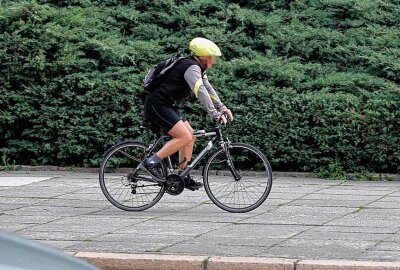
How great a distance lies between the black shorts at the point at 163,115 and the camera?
420 inches

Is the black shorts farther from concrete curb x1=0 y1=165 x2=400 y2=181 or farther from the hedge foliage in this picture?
the hedge foliage

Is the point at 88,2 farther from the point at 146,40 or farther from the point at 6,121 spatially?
the point at 6,121

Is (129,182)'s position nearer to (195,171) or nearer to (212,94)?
(212,94)

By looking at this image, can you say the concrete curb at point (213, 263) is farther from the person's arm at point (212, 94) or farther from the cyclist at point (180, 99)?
the person's arm at point (212, 94)

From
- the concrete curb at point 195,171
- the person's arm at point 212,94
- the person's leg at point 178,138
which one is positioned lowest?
the concrete curb at point 195,171

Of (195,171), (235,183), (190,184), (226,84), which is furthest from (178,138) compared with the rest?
(226,84)

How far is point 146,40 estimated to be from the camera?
54.0 ft

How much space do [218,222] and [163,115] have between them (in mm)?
1242

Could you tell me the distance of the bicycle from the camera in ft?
35.4

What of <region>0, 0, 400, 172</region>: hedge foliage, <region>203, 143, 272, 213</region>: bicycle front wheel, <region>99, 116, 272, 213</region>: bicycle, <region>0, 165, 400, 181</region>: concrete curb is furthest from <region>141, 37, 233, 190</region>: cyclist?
<region>0, 0, 400, 172</region>: hedge foliage

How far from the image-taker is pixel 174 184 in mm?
10766

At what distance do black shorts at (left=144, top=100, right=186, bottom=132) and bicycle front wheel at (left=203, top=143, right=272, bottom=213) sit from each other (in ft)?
1.72

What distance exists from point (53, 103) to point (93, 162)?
99 centimetres

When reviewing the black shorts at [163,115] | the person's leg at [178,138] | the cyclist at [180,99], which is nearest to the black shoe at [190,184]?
the cyclist at [180,99]
